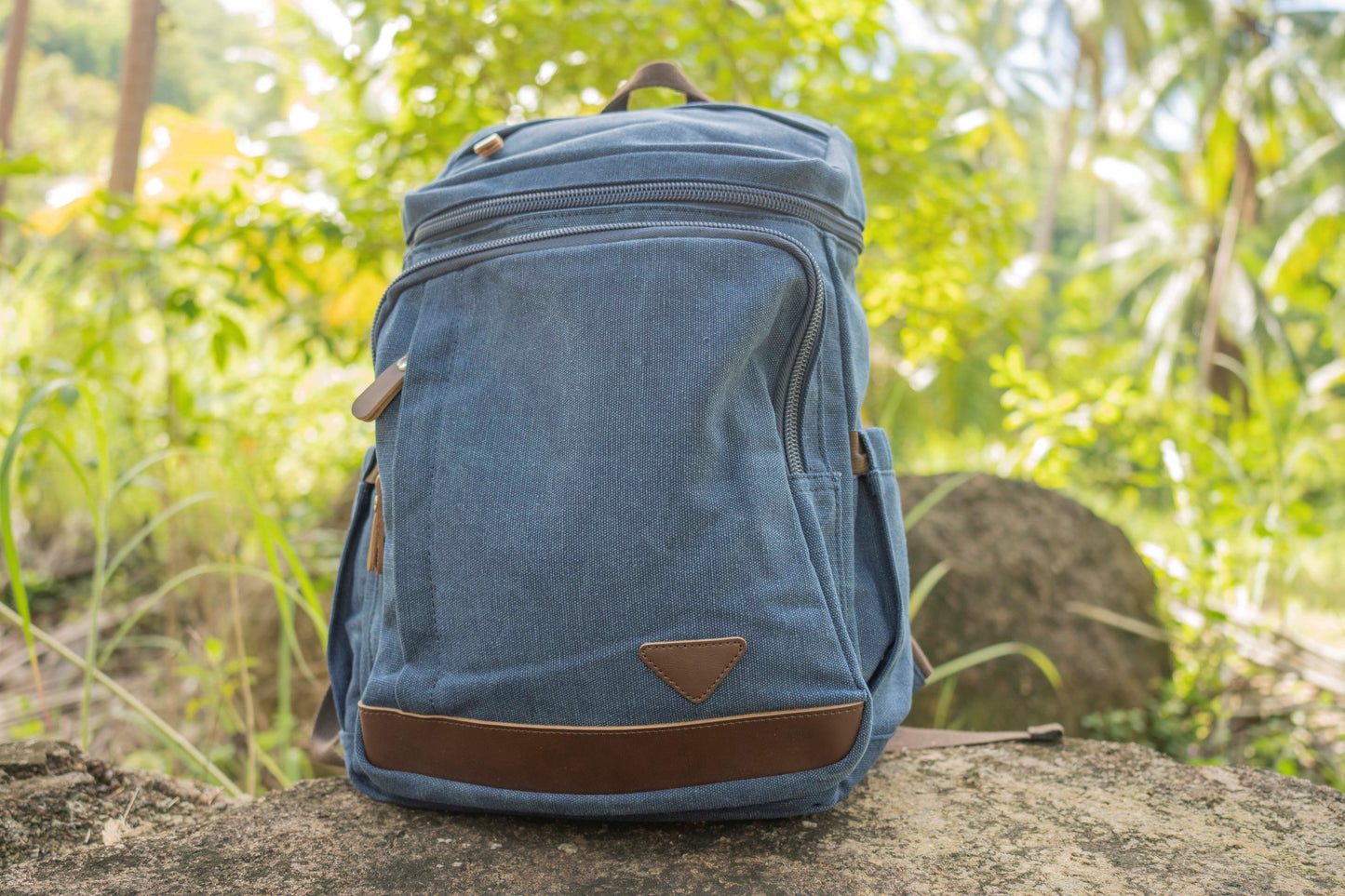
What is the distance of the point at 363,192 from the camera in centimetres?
233

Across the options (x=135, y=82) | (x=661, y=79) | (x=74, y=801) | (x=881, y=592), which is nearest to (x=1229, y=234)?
(x=135, y=82)

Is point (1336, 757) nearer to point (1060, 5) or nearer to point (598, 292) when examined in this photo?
point (598, 292)

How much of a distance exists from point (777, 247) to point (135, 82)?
308 centimetres

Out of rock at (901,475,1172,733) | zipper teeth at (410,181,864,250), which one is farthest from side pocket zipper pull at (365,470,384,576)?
rock at (901,475,1172,733)

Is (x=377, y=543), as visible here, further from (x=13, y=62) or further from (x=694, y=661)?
(x=13, y=62)

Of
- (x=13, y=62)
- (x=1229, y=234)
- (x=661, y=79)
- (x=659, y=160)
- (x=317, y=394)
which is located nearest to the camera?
(x=659, y=160)

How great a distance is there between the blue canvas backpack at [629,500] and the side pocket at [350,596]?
3.8 inches

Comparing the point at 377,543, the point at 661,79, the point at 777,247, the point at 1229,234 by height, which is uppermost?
the point at 1229,234

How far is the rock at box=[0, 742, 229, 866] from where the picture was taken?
0.86 metres

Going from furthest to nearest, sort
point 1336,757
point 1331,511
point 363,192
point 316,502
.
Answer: point 1331,511 < point 316,502 < point 363,192 < point 1336,757

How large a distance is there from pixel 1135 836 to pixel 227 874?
0.87m

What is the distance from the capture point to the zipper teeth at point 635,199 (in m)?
0.87

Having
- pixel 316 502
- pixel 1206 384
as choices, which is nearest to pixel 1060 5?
pixel 1206 384

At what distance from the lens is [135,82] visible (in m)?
2.98
